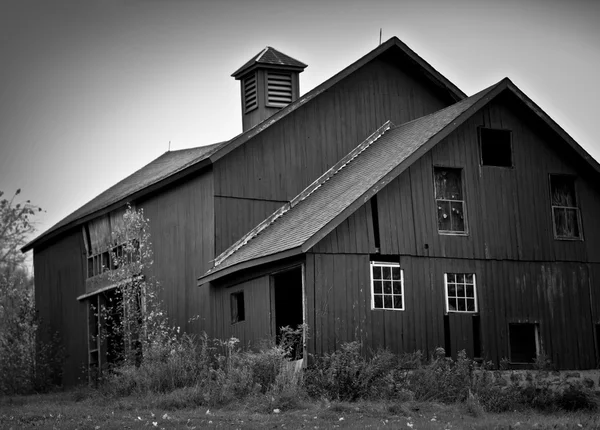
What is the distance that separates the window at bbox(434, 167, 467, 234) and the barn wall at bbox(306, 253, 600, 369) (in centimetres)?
93

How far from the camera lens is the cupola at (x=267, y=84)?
33.4 meters

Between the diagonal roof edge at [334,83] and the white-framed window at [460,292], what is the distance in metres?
6.78

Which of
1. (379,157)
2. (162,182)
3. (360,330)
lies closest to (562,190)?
(379,157)

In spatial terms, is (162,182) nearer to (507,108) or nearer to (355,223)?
(355,223)

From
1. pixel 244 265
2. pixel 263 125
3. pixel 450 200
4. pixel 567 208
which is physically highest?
pixel 263 125

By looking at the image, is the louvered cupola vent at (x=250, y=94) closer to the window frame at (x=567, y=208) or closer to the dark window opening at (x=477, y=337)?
the window frame at (x=567, y=208)

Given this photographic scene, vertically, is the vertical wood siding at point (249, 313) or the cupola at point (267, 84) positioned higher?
the cupola at point (267, 84)

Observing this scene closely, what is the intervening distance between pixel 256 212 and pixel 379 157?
12.0ft

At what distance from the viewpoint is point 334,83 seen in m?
31.1

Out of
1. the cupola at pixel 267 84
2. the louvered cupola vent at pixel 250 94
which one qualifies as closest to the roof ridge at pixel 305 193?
the cupola at pixel 267 84

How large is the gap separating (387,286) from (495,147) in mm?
5781

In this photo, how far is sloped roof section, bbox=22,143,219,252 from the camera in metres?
33.5

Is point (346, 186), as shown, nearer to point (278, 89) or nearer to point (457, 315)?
point (457, 315)

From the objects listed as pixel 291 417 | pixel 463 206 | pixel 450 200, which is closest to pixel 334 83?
pixel 450 200
